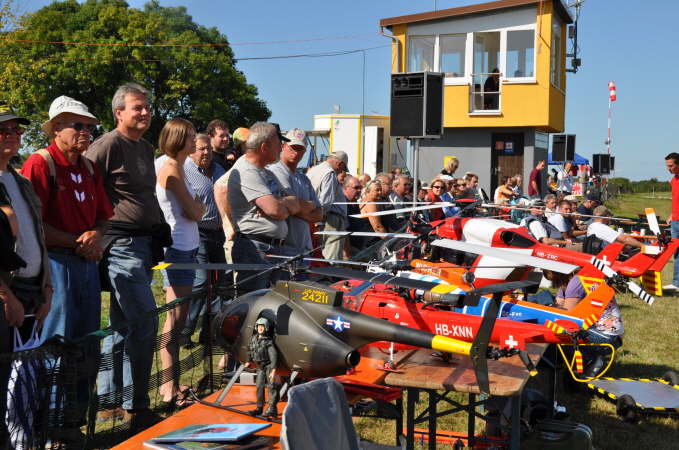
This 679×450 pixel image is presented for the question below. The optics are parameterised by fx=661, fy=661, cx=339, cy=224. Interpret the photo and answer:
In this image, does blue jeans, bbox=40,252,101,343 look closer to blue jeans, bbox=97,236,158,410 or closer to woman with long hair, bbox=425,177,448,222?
blue jeans, bbox=97,236,158,410

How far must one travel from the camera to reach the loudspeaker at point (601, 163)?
30539 millimetres

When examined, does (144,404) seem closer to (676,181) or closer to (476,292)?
(476,292)

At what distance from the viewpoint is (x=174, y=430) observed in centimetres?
281

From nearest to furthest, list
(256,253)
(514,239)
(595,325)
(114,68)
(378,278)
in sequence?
(378,278)
(256,253)
(595,325)
(514,239)
(114,68)

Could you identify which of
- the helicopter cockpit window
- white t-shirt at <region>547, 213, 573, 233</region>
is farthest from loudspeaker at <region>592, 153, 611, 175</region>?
the helicopter cockpit window

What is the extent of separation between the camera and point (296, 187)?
19.7 feet

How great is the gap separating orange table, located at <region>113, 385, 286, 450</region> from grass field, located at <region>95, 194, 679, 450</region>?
137 centimetres

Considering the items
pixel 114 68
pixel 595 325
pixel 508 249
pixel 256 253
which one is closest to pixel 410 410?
pixel 256 253

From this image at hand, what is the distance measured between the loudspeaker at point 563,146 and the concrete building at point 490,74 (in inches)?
135

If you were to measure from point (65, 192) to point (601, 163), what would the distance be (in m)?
30.2

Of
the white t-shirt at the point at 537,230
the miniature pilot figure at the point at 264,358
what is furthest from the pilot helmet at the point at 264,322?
the white t-shirt at the point at 537,230

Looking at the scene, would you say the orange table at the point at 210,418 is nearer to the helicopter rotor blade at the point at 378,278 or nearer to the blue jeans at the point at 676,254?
the helicopter rotor blade at the point at 378,278

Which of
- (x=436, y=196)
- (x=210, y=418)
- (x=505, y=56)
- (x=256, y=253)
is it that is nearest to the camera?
(x=210, y=418)

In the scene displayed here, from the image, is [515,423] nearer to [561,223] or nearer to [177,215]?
[177,215]
